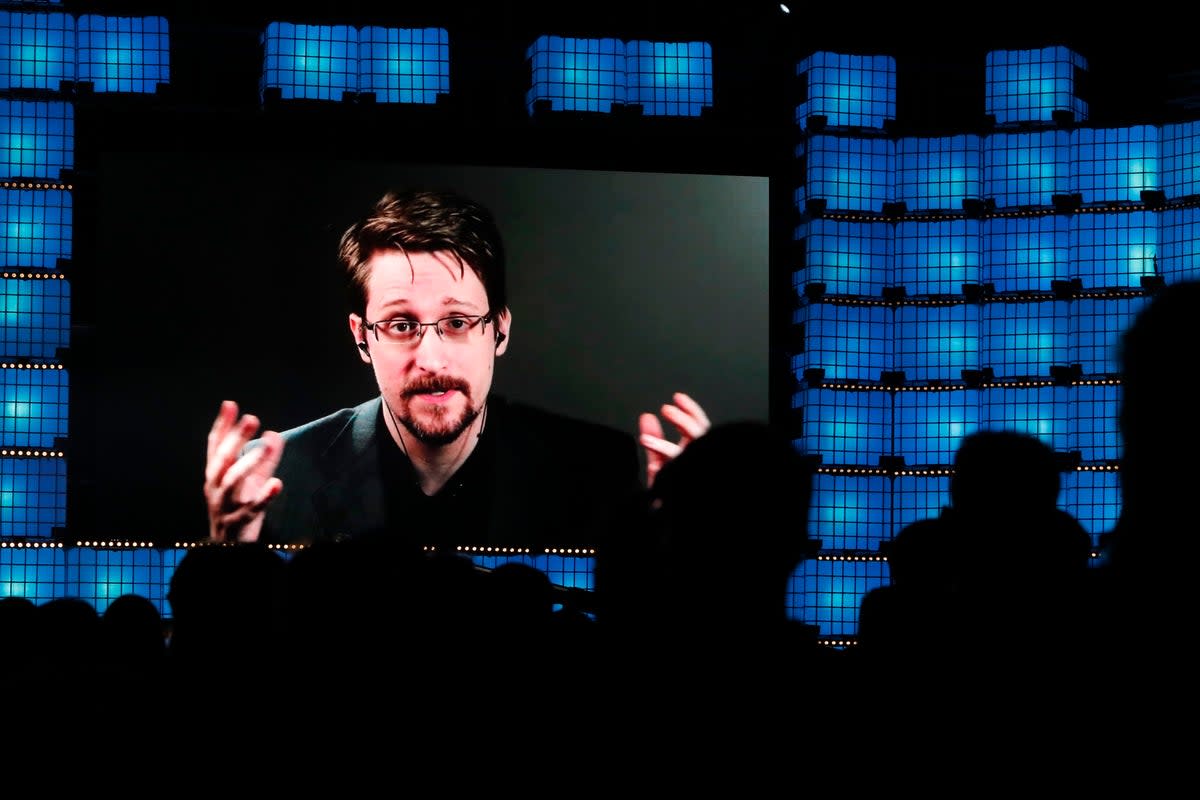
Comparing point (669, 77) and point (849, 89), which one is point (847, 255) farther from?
point (669, 77)

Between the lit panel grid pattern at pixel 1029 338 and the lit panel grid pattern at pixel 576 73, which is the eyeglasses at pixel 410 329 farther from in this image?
the lit panel grid pattern at pixel 1029 338

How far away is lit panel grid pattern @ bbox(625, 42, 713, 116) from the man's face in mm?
1443

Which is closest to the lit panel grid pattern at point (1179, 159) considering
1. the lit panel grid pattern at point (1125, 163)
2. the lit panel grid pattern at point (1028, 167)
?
the lit panel grid pattern at point (1125, 163)

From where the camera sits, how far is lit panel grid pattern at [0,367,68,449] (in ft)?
22.0

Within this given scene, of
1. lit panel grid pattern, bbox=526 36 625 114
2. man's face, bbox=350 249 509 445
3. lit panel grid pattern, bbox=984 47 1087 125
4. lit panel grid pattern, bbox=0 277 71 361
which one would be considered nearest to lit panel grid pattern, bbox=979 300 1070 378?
lit panel grid pattern, bbox=984 47 1087 125

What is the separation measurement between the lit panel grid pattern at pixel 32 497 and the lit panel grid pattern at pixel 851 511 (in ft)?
13.3

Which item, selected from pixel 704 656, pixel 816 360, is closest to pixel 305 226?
pixel 816 360

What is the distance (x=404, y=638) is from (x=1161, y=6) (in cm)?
704

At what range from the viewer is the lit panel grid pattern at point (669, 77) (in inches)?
288

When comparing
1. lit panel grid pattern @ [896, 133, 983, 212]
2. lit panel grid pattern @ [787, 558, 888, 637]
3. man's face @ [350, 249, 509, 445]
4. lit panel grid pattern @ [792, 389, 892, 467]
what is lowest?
lit panel grid pattern @ [787, 558, 888, 637]

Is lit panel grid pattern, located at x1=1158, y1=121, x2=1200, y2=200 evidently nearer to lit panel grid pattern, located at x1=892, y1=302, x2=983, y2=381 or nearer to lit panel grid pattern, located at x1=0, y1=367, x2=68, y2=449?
lit panel grid pattern, located at x1=892, y1=302, x2=983, y2=381

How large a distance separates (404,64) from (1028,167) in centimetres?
354

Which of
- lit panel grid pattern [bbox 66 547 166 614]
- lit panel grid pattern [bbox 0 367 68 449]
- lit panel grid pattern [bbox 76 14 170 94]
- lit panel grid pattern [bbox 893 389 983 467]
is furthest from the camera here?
lit panel grid pattern [bbox 893 389 983 467]

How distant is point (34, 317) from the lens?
6773 mm
